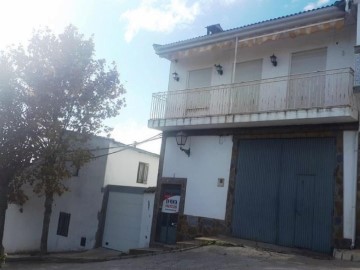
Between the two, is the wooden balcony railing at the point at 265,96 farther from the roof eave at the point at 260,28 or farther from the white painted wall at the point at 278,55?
the roof eave at the point at 260,28

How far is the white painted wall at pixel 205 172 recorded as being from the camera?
13.6 metres

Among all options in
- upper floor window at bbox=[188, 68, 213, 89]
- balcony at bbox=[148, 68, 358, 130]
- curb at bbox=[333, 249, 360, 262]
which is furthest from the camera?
upper floor window at bbox=[188, 68, 213, 89]

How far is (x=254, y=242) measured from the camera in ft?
40.2

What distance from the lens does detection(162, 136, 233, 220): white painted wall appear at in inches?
534

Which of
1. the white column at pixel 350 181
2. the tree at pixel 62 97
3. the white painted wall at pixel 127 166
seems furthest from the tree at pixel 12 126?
the white column at pixel 350 181

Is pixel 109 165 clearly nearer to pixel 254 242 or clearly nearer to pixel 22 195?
pixel 22 195

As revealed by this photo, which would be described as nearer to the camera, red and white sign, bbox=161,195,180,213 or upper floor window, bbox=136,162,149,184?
red and white sign, bbox=161,195,180,213

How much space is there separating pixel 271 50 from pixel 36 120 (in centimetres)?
907

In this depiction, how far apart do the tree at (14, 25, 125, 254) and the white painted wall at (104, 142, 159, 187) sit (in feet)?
6.30

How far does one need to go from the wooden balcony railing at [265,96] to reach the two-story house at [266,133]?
0.11ft

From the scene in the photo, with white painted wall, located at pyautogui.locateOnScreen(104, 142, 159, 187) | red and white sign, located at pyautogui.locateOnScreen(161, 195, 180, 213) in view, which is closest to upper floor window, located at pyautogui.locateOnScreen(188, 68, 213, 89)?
red and white sign, located at pyautogui.locateOnScreen(161, 195, 180, 213)

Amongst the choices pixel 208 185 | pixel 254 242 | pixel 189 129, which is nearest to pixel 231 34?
pixel 189 129

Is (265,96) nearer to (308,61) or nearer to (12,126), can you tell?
(308,61)

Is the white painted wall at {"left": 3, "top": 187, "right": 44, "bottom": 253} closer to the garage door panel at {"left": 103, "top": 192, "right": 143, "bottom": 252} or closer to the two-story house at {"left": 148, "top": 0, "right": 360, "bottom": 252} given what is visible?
the garage door panel at {"left": 103, "top": 192, "right": 143, "bottom": 252}
